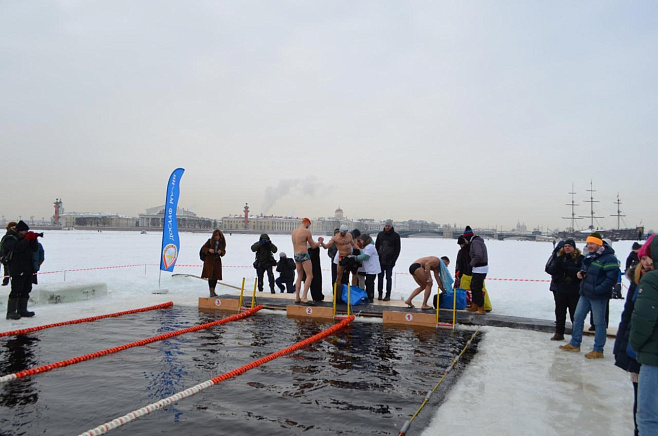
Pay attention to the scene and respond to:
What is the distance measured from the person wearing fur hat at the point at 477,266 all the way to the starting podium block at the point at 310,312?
114 inches

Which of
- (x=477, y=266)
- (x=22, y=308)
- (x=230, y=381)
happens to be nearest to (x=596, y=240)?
(x=477, y=266)

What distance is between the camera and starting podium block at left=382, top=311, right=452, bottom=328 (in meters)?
8.41

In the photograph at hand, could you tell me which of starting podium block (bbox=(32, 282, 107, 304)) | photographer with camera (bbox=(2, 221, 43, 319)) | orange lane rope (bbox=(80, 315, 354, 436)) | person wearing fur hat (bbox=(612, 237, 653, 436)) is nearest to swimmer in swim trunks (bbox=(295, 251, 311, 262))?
orange lane rope (bbox=(80, 315, 354, 436))

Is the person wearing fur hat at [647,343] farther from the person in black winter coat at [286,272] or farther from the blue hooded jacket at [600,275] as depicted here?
the person in black winter coat at [286,272]

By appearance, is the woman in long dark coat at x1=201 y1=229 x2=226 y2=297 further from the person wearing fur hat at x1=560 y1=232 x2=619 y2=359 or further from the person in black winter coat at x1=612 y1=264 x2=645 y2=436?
the person in black winter coat at x1=612 y1=264 x2=645 y2=436

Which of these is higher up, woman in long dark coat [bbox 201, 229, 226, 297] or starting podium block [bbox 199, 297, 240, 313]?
woman in long dark coat [bbox 201, 229, 226, 297]

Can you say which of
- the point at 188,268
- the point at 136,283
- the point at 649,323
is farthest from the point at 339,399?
the point at 188,268

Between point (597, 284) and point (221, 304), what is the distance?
7.27 m

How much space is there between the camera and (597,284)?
5934 millimetres

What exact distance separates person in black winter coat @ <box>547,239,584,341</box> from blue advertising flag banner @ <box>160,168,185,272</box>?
9.16m

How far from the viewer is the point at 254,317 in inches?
359

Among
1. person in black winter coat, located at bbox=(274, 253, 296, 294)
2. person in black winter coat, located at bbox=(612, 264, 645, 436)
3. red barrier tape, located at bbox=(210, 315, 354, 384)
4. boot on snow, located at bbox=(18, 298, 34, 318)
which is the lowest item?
red barrier tape, located at bbox=(210, 315, 354, 384)

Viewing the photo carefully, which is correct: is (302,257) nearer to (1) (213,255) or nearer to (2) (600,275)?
(1) (213,255)

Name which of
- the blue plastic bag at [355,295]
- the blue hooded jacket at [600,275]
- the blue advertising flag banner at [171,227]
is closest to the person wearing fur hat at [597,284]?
the blue hooded jacket at [600,275]
